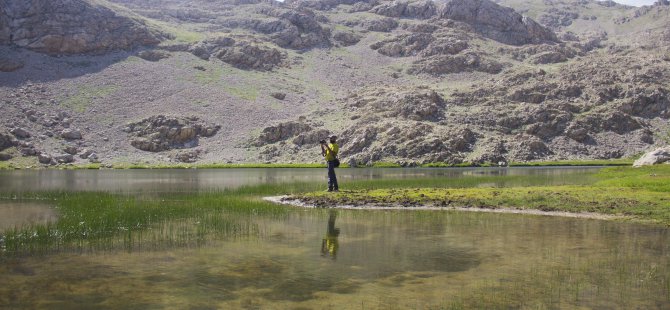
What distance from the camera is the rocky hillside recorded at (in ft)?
412

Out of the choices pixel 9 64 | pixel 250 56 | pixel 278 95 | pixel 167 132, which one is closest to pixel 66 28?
pixel 9 64

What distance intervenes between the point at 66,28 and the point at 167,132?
186 ft

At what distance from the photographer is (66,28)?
160 m

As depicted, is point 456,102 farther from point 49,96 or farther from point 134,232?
point 134,232

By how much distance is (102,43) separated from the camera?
161 m

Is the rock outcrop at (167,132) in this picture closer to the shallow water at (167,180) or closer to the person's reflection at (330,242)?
the shallow water at (167,180)

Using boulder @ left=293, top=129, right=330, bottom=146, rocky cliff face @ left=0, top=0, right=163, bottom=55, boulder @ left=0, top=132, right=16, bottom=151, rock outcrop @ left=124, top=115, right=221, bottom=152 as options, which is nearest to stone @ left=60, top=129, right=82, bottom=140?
boulder @ left=0, top=132, right=16, bottom=151

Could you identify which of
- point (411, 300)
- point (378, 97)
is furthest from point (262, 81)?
point (411, 300)

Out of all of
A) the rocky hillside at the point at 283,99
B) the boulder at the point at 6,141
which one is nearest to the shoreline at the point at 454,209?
the rocky hillside at the point at 283,99

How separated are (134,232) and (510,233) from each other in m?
15.0

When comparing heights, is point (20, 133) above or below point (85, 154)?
above

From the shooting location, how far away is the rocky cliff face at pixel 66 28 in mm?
154625

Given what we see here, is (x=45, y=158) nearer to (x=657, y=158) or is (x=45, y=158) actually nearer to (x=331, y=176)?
(x=331, y=176)

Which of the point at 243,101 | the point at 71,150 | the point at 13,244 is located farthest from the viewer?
the point at 243,101
